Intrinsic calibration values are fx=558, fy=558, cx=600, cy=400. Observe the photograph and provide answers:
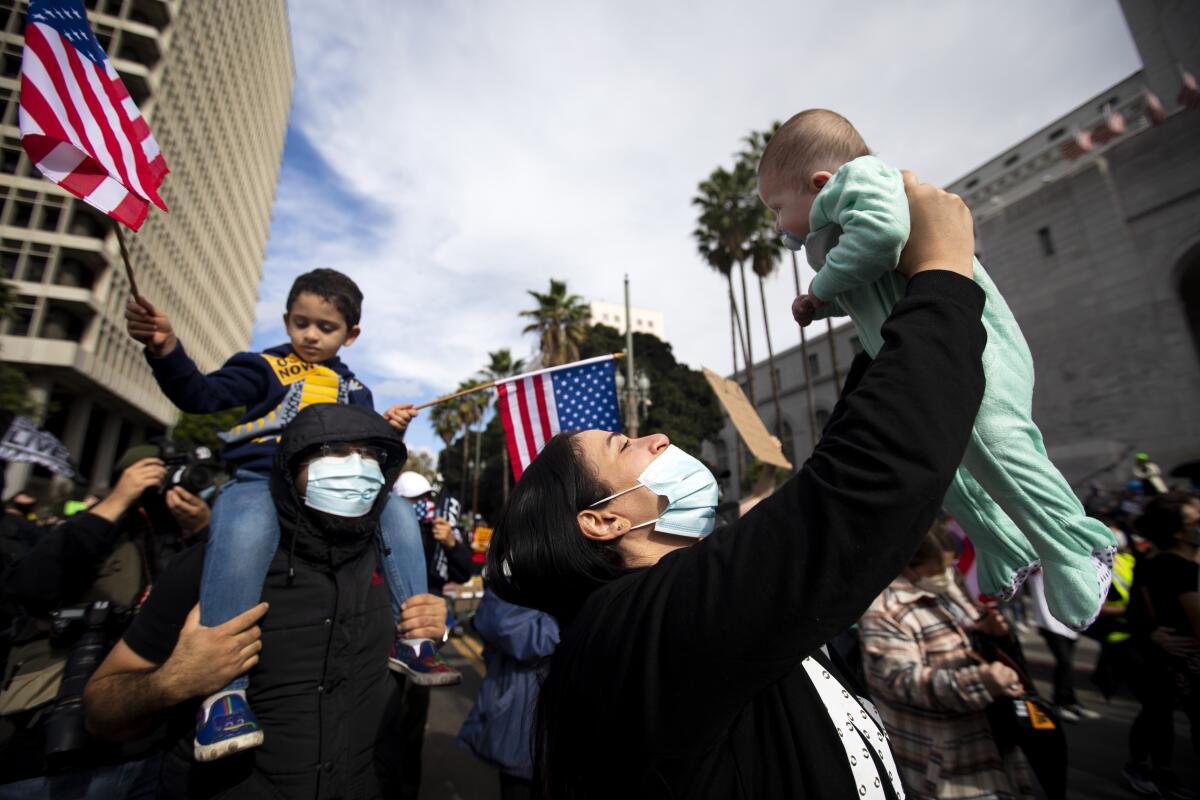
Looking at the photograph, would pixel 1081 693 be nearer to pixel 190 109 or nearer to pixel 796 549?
pixel 796 549

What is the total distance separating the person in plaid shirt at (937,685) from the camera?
9.50 feet

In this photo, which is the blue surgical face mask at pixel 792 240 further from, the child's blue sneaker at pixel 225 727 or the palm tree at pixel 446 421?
the palm tree at pixel 446 421

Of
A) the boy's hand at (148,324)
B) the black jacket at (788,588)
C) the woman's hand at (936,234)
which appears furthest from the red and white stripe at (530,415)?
the woman's hand at (936,234)

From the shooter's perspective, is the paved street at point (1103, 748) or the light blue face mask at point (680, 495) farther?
the paved street at point (1103, 748)

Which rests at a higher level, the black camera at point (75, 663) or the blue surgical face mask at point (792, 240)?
the blue surgical face mask at point (792, 240)

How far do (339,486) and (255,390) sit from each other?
0.99m

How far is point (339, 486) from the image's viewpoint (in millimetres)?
2318

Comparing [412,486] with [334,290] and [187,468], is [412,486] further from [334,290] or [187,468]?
[334,290]

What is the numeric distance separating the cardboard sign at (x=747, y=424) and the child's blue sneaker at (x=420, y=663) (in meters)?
2.10

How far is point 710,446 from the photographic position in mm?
43688

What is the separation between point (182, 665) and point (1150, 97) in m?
37.6

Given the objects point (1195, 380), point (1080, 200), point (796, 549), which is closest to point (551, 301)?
point (1080, 200)

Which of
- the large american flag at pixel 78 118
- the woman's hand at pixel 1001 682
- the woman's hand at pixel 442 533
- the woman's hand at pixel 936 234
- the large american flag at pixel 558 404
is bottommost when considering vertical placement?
the woman's hand at pixel 1001 682

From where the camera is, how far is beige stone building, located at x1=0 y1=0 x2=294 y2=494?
94.3 feet
